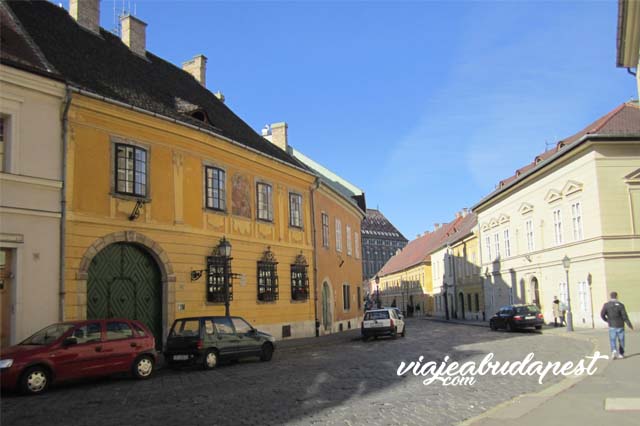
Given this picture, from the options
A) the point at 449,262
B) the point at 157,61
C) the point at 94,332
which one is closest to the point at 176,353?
the point at 94,332

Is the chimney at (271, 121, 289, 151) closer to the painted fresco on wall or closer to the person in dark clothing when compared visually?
the painted fresco on wall

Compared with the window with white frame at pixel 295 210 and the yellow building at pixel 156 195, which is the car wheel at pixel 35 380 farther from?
the window with white frame at pixel 295 210

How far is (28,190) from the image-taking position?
1558 centimetres

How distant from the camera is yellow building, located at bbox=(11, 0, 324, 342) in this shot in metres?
17.5

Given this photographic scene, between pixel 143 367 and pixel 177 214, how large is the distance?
24.1ft

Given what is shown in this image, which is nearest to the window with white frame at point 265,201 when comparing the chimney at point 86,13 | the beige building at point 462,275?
the chimney at point 86,13

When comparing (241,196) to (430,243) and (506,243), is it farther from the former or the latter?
(430,243)

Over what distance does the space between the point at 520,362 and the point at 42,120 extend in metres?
14.5

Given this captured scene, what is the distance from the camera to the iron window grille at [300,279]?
28.0 meters

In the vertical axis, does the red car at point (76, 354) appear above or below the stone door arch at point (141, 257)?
below

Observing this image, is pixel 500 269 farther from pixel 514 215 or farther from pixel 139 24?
pixel 139 24

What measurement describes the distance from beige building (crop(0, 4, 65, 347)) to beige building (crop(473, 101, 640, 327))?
24.2 m

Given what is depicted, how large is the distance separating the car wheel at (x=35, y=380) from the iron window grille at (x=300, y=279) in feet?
52.9

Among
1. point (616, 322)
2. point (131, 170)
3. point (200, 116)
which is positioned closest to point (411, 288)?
point (200, 116)
